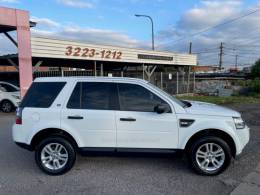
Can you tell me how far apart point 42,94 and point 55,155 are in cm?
114

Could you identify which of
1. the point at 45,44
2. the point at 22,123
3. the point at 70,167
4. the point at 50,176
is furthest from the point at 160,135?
the point at 45,44

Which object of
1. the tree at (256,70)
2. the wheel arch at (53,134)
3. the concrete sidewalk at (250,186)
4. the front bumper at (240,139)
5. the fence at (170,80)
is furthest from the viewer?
the tree at (256,70)

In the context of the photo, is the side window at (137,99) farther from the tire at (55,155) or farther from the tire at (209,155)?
the tire at (55,155)

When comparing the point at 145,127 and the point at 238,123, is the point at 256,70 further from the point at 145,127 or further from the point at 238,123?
the point at 145,127

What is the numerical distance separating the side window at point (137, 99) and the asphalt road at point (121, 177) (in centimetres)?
89

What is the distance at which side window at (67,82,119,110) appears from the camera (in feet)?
13.7

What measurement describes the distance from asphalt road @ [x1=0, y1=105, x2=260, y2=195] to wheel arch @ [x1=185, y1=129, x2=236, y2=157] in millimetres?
399

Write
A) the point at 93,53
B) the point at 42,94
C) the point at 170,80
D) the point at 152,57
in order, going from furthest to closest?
1. the point at 170,80
2. the point at 152,57
3. the point at 93,53
4. the point at 42,94

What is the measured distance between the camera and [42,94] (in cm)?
433

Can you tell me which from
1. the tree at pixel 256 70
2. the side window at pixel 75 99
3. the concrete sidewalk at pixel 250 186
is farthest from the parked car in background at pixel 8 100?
the tree at pixel 256 70

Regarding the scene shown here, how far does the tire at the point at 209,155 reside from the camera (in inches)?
160

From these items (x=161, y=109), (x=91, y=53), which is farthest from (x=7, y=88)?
(x=161, y=109)

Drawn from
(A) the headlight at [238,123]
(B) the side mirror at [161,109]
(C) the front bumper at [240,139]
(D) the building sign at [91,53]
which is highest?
(D) the building sign at [91,53]

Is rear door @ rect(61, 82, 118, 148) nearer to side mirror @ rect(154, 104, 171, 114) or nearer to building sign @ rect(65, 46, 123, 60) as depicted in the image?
side mirror @ rect(154, 104, 171, 114)
